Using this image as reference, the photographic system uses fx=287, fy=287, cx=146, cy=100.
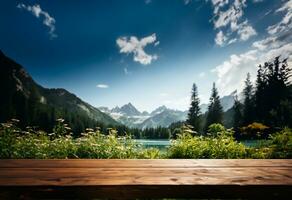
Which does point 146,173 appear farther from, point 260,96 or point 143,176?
point 260,96

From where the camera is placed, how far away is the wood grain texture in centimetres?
135

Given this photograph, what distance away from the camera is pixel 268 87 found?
57.6 metres

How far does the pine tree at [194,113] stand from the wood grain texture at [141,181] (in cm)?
6843

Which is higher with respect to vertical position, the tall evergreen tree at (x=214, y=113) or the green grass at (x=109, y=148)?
the tall evergreen tree at (x=214, y=113)

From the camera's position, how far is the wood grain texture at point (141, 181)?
53.0 inches

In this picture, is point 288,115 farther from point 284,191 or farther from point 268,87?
point 284,191

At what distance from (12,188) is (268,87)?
2431 inches

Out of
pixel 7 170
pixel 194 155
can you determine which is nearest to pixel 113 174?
pixel 7 170

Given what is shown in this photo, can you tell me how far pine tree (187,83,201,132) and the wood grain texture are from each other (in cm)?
6843

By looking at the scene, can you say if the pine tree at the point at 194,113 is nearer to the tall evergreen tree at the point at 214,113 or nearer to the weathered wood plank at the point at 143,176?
the tall evergreen tree at the point at 214,113

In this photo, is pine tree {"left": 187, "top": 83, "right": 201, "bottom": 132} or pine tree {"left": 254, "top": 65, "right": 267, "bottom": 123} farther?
pine tree {"left": 187, "top": 83, "right": 201, "bottom": 132}

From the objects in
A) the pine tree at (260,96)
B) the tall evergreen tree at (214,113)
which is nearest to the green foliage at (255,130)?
the pine tree at (260,96)

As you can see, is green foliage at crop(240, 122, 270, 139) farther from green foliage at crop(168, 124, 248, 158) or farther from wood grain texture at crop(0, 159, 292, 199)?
wood grain texture at crop(0, 159, 292, 199)

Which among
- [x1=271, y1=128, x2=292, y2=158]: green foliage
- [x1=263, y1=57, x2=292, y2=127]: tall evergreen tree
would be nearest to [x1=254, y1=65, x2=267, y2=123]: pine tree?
[x1=263, y1=57, x2=292, y2=127]: tall evergreen tree
